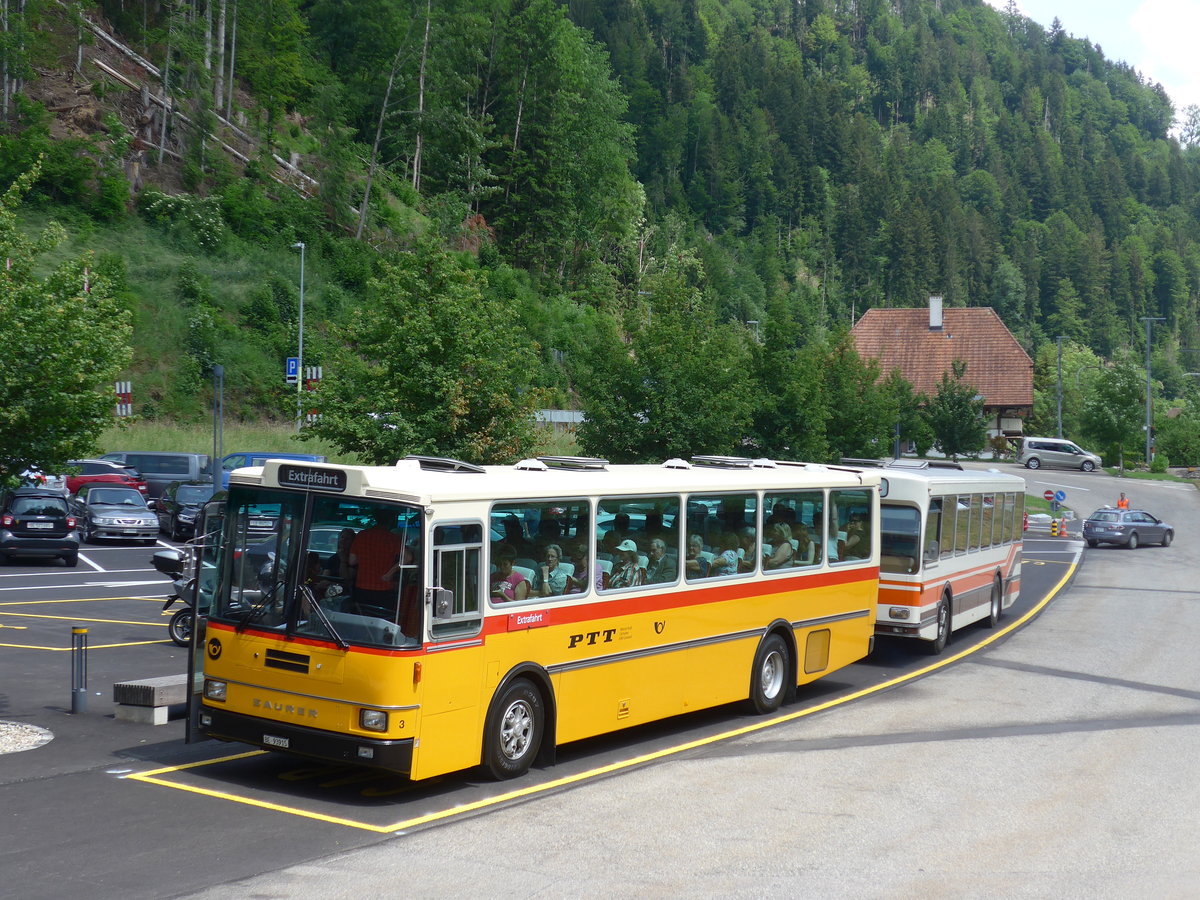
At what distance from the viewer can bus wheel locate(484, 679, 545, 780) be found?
10523mm

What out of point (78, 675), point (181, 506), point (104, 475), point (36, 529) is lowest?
point (78, 675)

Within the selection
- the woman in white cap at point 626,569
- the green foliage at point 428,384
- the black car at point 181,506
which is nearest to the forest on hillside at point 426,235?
the green foliage at point 428,384

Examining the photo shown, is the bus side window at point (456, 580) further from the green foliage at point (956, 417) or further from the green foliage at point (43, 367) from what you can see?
the green foliage at point (956, 417)

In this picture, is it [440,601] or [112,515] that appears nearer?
[440,601]

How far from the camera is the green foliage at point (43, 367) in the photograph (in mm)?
12359

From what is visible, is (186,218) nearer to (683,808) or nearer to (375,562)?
(375,562)

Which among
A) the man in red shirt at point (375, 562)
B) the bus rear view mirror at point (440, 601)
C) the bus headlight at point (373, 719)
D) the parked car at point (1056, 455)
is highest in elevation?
the parked car at point (1056, 455)

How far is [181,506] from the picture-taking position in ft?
122

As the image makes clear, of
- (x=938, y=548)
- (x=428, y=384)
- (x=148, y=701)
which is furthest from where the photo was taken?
(x=428, y=384)

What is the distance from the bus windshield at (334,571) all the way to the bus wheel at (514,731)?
1.31 meters

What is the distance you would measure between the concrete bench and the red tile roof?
8974 centimetres

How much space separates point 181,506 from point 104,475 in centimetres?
507

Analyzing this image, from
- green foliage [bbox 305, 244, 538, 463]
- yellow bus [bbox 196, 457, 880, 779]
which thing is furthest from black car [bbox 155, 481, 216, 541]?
yellow bus [bbox 196, 457, 880, 779]

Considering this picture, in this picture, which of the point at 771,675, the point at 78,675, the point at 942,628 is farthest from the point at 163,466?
the point at 771,675
